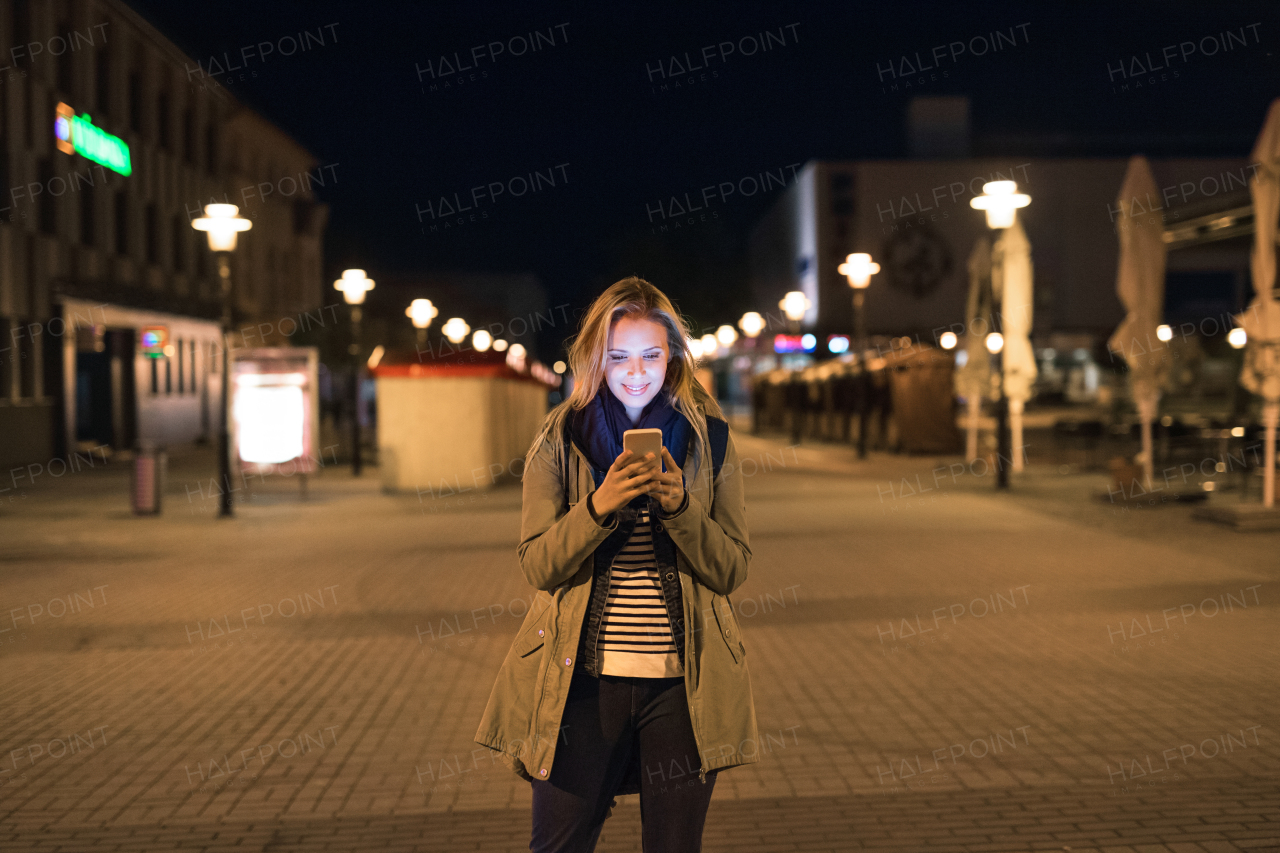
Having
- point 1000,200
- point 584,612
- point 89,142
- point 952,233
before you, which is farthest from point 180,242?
point 952,233

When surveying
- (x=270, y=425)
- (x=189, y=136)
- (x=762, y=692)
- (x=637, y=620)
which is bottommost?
(x=762, y=692)

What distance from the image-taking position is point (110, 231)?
28.8 metres

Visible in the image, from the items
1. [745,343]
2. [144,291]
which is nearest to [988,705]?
[144,291]

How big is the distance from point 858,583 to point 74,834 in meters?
6.58

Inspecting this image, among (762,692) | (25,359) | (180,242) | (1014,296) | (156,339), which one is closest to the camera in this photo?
(762,692)

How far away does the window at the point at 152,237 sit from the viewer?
32219 mm

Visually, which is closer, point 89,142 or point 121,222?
point 89,142

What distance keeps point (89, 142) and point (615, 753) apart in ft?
90.9

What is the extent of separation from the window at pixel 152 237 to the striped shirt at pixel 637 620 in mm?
32208

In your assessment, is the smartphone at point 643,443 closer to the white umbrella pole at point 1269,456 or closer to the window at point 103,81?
the white umbrella pole at point 1269,456

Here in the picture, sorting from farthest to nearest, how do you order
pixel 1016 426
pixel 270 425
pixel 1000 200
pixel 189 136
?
pixel 189 136, pixel 1016 426, pixel 270 425, pixel 1000 200

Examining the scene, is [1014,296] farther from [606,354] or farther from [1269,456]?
[606,354]

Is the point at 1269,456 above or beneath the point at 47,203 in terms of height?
beneath

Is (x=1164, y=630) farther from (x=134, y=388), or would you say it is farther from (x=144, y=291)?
(x=134, y=388)
